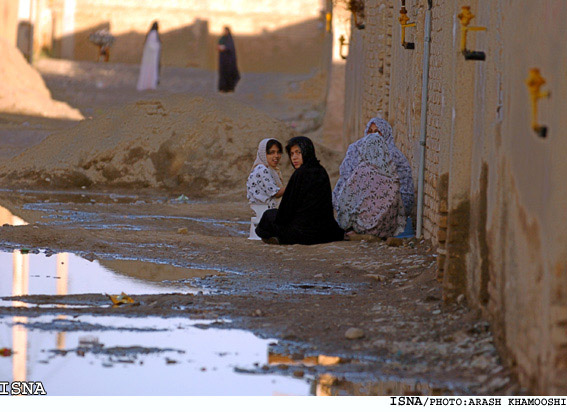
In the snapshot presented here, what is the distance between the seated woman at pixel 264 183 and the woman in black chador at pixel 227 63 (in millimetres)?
16211

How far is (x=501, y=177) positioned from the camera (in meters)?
5.05

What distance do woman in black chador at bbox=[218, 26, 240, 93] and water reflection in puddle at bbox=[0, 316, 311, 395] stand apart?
19944mm

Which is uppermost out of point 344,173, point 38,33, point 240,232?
point 38,33

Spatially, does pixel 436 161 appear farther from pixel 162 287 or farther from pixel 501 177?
pixel 501 177

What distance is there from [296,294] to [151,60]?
65.3 feet

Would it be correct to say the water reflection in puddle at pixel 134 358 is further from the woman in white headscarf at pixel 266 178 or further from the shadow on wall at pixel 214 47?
the shadow on wall at pixel 214 47

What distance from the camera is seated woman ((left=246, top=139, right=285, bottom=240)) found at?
368 inches

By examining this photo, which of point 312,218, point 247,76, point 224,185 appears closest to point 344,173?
point 312,218

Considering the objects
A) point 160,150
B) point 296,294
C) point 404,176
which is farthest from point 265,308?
point 160,150

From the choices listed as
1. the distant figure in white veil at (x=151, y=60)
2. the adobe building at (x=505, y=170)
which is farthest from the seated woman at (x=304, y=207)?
the distant figure in white veil at (x=151, y=60)

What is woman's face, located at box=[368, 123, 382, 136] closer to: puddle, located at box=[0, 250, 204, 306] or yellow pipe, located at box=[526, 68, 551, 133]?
puddle, located at box=[0, 250, 204, 306]

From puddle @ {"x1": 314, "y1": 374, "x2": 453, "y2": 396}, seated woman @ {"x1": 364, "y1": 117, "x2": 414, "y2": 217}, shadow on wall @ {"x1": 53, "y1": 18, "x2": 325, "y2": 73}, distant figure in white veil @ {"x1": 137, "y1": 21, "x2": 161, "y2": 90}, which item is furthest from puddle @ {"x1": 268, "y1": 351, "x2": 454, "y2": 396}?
A: shadow on wall @ {"x1": 53, "y1": 18, "x2": 325, "y2": 73}

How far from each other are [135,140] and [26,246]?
6.30 meters

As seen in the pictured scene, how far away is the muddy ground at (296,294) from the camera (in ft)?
16.1
